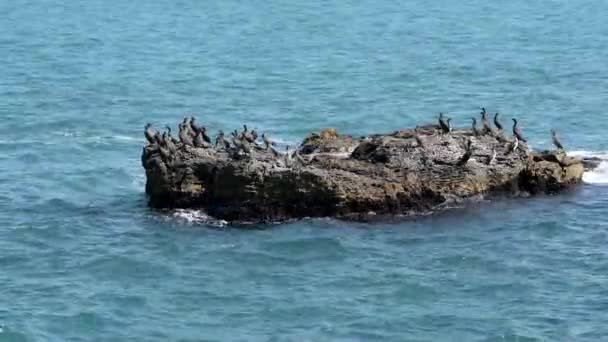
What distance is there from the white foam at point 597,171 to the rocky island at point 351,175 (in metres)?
0.64

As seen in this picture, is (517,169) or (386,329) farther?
(517,169)

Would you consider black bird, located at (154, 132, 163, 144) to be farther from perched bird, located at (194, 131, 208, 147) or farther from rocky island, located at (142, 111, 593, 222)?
perched bird, located at (194, 131, 208, 147)

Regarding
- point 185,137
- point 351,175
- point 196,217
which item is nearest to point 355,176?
point 351,175

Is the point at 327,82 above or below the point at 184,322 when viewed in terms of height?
above

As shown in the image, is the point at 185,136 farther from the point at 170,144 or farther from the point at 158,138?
the point at 170,144

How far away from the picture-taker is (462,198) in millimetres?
51531

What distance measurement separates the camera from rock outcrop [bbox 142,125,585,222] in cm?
5034

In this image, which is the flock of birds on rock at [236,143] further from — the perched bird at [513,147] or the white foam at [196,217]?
the white foam at [196,217]

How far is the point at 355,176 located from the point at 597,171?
36.6 feet

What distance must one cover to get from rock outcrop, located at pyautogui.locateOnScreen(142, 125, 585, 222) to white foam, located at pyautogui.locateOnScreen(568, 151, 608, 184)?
0.60 meters

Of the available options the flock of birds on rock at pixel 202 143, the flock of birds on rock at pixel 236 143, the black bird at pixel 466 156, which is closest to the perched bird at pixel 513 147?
the flock of birds on rock at pixel 236 143

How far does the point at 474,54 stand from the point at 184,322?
5564 cm

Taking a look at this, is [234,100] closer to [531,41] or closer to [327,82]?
[327,82]

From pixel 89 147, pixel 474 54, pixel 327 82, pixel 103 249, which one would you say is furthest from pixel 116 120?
pixel 474 54
